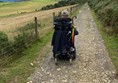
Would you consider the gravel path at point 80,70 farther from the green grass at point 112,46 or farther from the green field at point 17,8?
the green field at point 17,8

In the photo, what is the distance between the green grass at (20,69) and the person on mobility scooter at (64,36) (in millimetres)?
1279

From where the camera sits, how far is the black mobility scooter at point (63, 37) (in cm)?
1152

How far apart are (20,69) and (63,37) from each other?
2.08 m

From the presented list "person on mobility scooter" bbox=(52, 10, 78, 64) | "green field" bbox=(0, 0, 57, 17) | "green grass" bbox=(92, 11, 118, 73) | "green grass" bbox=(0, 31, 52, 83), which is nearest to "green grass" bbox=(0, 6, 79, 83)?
"green grass" bbox=(0, 31, 52, 83)

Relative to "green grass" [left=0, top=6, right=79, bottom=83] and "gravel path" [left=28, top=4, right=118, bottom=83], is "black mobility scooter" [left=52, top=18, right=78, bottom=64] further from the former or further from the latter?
"green grass" [left=0, top=6, right=79, bottom=83]

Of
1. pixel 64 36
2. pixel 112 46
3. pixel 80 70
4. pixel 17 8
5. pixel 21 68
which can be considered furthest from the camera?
pixel 17 8

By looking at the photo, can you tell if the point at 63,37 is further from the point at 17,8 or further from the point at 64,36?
the point at 17,8

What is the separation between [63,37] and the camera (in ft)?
38.1

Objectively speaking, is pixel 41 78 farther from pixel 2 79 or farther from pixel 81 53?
pixel 81 53

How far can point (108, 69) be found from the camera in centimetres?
1095

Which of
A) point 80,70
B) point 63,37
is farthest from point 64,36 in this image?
point 80,70

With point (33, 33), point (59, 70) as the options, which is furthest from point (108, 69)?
point (33, 33)

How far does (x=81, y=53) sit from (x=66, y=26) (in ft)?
8.23

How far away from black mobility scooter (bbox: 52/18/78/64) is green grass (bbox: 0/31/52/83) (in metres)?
1.28
